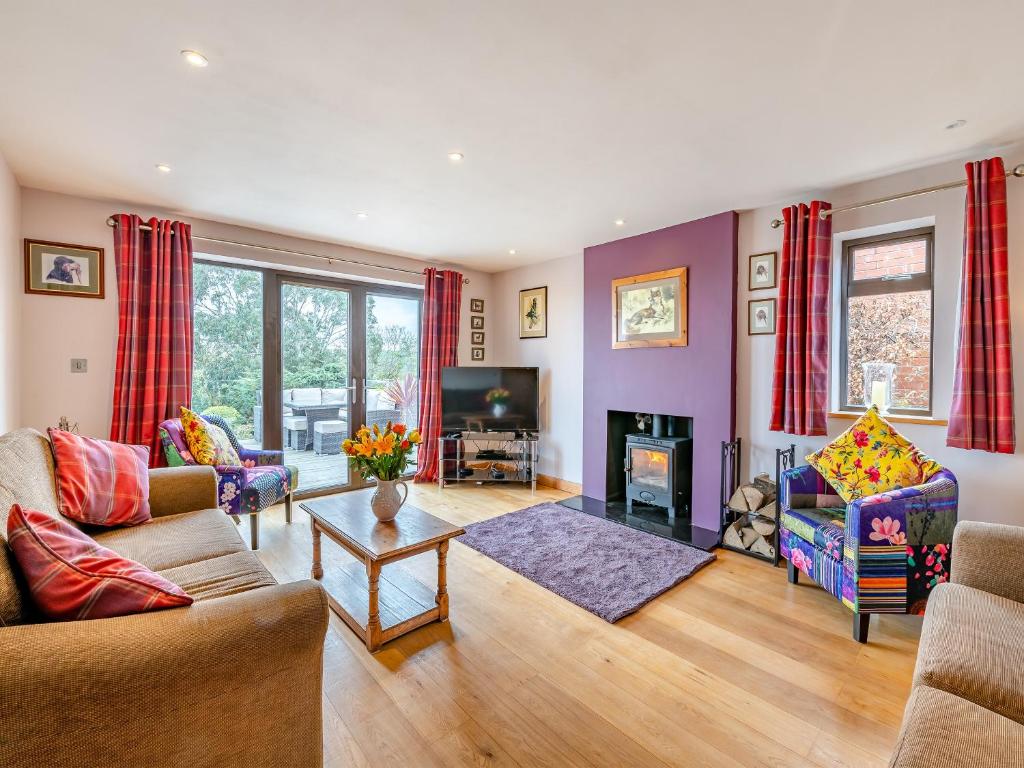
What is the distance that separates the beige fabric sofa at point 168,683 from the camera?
85 centimetres

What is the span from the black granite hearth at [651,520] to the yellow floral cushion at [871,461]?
98 cm

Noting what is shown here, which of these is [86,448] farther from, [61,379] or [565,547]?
[565,547]

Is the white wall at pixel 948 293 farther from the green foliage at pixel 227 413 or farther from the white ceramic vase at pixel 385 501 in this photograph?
Result: the green foliage at pixel 227 413

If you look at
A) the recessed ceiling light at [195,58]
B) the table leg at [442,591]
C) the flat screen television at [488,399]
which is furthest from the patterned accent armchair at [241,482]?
the recessed ceiling light at [195,58]

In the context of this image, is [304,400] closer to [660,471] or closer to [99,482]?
[99,482]

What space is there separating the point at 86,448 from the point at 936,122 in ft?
13.7

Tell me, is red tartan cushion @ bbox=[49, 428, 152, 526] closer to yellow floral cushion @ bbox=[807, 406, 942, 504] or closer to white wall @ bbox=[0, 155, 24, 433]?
white wall @ bbox=[0, 155, 24, 433]

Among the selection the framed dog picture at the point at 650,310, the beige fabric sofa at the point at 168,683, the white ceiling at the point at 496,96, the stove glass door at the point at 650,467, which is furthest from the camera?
the stove glass door at the point at 650,467

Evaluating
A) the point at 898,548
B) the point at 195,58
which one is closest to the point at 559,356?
the point at 898,548

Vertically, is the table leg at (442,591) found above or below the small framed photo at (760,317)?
below

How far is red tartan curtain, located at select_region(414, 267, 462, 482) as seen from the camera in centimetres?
488

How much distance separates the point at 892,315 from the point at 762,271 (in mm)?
809

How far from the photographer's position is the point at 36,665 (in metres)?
0.85

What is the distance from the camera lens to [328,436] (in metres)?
4.49
